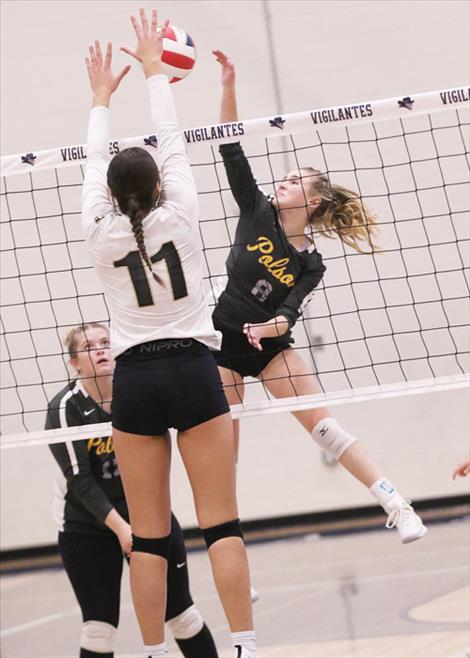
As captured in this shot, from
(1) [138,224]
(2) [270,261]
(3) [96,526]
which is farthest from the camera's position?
(2) [270,261]

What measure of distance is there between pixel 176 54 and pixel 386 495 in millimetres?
2258

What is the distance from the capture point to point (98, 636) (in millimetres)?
4336

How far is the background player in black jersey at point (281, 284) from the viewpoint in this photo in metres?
4.89

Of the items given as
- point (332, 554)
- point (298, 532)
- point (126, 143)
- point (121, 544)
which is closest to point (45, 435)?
point (121, 544)

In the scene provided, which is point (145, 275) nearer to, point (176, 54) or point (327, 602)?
point (176, 54)


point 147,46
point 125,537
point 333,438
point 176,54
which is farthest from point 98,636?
point 176,54

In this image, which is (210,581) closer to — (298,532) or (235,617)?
(298,532)

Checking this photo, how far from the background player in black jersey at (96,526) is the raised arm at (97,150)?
126cm

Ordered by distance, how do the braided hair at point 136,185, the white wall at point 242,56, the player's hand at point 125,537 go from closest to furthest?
the braided hair at point 136,185 < the player's hand at point 125,537 < the white wall at point 242,56

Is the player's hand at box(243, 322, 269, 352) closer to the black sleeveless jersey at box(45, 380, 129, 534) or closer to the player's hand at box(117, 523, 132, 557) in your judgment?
the black sleeveless jersey at box(45, 380, 129, 534)

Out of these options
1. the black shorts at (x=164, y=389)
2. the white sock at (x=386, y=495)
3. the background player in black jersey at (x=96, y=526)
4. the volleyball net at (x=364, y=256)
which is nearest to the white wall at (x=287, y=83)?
the volleyball net at (x=364, y=256)

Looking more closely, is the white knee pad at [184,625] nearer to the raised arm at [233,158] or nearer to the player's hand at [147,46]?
the raised arm at [233,158]

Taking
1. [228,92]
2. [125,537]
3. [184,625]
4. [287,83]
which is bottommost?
[184,625]

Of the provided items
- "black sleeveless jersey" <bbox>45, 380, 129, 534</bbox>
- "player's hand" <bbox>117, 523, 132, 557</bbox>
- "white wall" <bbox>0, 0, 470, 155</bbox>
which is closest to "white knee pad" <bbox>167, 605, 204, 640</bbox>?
"player's hand" <bbox>117, 523, 132, 557</bbox>
